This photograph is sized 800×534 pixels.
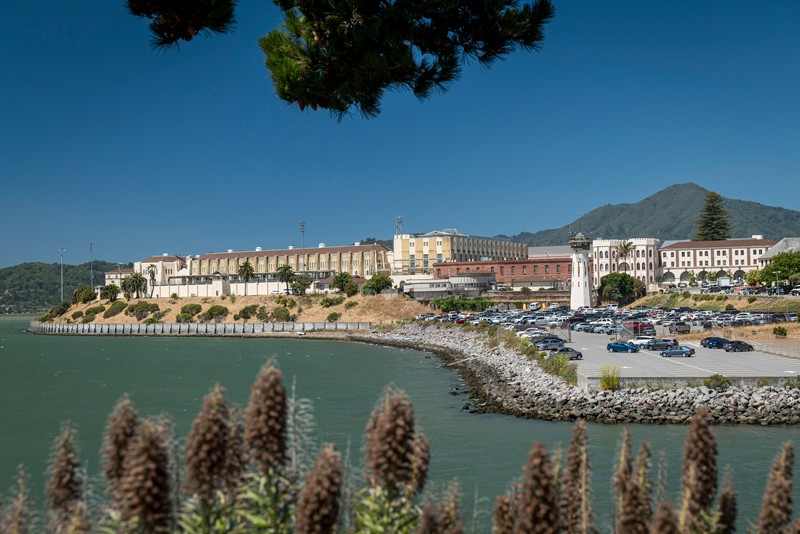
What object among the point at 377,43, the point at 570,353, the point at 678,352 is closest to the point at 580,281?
the point at 678,352

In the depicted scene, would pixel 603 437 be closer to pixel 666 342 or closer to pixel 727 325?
pixel 666 342

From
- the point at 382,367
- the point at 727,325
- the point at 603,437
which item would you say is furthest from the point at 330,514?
the point at 727,325

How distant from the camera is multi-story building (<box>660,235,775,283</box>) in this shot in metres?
125

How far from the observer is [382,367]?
55656 millimetres

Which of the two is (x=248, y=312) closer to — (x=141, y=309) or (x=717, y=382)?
(x=141, y=309)

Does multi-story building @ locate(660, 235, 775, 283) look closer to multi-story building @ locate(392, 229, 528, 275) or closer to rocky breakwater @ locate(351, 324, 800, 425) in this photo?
multi-story building @ locate(392, 229, 528, 275)

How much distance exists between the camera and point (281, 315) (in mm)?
105250

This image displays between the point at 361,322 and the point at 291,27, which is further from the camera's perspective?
the point at 361,322

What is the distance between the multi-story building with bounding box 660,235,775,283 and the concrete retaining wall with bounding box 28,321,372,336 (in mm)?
55409

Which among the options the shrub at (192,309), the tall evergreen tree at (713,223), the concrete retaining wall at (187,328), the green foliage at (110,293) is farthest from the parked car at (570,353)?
the tall evergreen tree at (713,223)

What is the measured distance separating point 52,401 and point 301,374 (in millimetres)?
15885

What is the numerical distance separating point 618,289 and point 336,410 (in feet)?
259

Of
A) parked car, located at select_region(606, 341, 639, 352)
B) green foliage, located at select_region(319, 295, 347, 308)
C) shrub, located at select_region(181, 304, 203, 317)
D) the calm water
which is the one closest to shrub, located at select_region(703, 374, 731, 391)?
the calm water

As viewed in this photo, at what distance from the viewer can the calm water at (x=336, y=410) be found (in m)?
23.1
